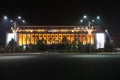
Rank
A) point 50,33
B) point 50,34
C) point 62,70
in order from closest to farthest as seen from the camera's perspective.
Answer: point 62,70
point 50,33
point 50,34

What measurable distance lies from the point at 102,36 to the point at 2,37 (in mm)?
57360

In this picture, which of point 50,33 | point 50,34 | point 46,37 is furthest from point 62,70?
point 46,37

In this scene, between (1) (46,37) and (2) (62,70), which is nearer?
(2) (62,70)

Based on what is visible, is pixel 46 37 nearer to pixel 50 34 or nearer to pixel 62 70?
pixel 50 34

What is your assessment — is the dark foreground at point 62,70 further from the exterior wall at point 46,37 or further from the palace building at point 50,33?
the palace building at point 50,33

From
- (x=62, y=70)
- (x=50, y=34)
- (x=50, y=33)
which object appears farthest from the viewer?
(x=50, y=34)

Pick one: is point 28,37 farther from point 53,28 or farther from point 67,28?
point 67,28

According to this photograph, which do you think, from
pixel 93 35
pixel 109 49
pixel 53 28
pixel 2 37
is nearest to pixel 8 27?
pixel 2 37

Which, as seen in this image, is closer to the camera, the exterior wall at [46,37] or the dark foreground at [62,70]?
the dark foreground at [62,70]

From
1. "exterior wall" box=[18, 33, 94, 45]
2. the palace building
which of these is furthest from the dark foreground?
the palace building

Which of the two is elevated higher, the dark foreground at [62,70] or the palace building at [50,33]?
the palace building at [50,33]

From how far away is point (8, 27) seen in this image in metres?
116

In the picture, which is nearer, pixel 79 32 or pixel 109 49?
pixel 109 49

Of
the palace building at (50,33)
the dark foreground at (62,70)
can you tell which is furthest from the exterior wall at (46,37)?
the dark foreground at (62,70)
